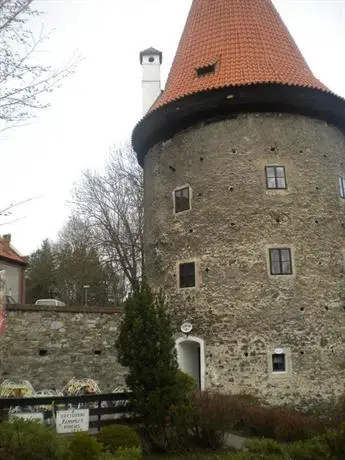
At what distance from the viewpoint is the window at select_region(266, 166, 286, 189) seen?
14977 mm

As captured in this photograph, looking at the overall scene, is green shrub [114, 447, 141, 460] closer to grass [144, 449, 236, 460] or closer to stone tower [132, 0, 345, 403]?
grass [144, 449, 236, 460]

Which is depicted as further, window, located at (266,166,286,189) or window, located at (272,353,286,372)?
window, located at (266,166,286,189)

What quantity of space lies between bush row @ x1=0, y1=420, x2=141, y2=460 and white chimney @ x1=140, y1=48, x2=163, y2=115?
14.6 metres

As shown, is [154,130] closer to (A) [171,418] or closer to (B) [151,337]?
(B) [151,337]

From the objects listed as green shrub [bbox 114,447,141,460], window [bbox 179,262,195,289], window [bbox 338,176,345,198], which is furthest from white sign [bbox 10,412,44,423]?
window [bbox 338,176,345,198]

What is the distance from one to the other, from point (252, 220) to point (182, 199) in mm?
2433

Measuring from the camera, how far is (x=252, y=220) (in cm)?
1467

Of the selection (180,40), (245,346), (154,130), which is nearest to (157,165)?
(154,130)

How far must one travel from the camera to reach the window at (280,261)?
14.3m

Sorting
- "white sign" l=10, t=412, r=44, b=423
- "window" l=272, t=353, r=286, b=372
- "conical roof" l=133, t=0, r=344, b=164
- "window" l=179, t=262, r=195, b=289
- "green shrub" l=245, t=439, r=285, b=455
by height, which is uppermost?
"conical roof" l=133, t=0, r=344, b=164

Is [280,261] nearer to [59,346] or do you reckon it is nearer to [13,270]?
[59,346]

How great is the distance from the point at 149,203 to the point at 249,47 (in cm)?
613

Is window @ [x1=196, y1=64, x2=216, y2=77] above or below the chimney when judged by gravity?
above

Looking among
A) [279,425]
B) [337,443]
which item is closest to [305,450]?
[337,443]
